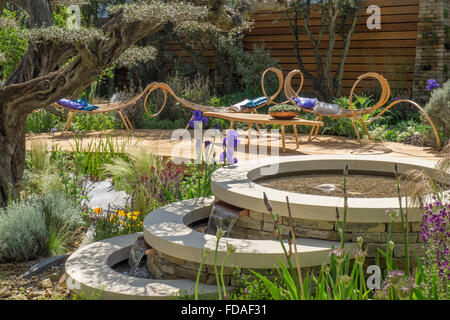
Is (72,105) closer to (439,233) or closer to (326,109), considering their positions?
(326,109)

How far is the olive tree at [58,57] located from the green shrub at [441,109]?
348 cm

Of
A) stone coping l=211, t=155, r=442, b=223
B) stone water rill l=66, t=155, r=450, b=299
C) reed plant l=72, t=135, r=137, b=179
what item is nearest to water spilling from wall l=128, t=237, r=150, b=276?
stone water rill l=66, t=155, r=450, b=299

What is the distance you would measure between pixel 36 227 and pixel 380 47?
25.9 feet

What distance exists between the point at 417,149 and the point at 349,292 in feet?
15.9

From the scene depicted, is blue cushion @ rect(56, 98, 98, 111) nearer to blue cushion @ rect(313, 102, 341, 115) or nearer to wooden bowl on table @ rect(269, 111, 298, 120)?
wooden bowl on table @ rect(269, 111, 298, 120)

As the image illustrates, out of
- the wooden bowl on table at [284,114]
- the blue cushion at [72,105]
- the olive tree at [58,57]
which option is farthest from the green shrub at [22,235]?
the blue cushion at [72,105]

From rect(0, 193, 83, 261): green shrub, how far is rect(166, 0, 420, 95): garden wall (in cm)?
710

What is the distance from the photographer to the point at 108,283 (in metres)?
2.62

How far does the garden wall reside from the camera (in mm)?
9188

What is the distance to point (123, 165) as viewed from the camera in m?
4.81

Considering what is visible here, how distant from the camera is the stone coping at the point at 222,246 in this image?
8.36 ft

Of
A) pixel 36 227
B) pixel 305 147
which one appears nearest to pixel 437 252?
pixel 36 227
